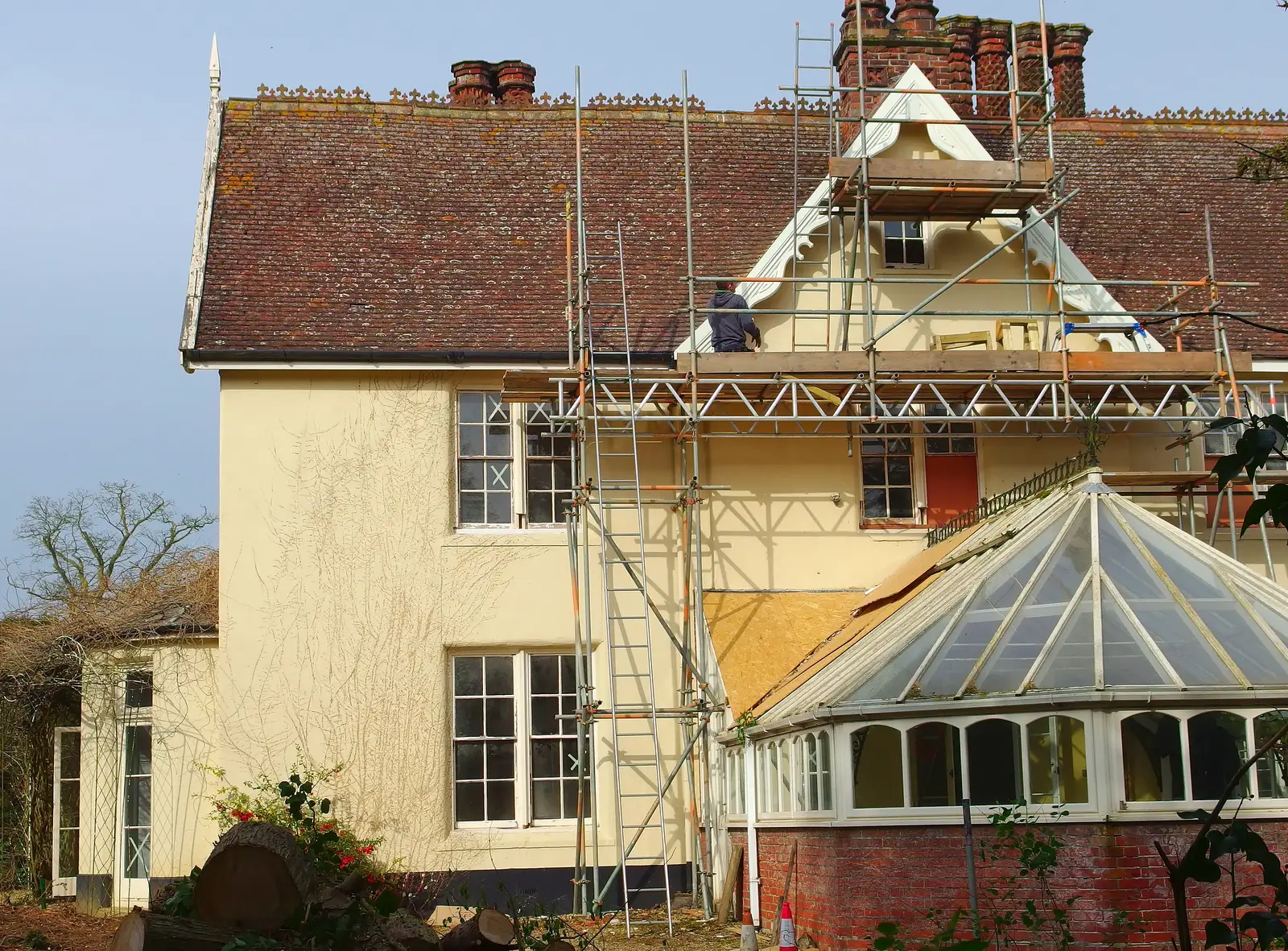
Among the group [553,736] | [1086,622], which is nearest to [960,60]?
[553,736]

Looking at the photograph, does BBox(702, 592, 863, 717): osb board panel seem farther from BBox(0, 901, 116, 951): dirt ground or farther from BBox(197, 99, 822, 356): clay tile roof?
BBox(0, 901, 116, 951): dirt ground

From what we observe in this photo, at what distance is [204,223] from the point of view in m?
18.4

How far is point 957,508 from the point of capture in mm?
17641

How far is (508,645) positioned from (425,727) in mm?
1274

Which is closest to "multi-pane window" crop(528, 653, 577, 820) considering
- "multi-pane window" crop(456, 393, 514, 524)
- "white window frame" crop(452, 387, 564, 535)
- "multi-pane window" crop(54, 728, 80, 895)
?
"white window frame" crop(452, 387, 564, 535)

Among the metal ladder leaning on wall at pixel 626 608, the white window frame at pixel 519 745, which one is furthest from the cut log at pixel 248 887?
the white window frame at pixel 519 745

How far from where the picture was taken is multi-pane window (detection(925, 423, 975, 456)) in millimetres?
17859

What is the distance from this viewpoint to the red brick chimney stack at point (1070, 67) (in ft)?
72.4

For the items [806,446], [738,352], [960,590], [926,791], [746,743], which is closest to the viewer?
[926,791]

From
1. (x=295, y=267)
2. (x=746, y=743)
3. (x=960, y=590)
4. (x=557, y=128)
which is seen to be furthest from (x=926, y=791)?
(x=557, y=128)

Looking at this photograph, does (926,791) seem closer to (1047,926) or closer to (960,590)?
(1047,926)

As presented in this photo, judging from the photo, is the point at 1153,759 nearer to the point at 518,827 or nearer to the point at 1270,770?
the point at 1270,770

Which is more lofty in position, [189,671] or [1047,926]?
[189,671]

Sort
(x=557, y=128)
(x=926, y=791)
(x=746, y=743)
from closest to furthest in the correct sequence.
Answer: (x=926, y=791), (x=746, y=743), (x=557, y=128)
